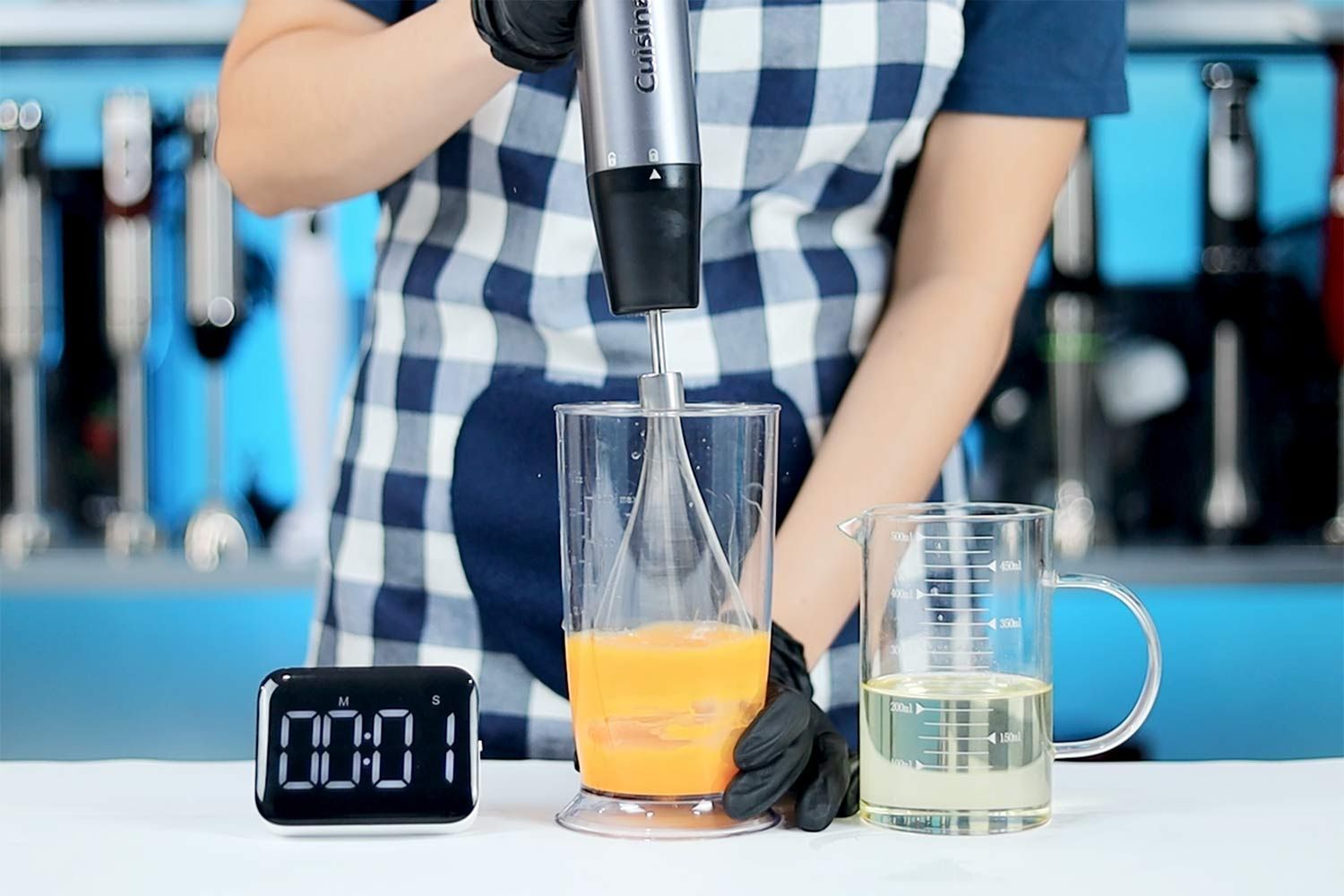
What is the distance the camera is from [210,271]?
81.4 inches

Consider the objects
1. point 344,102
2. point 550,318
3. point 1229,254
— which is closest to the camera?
point 344,102

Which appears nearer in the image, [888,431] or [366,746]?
[366,746]

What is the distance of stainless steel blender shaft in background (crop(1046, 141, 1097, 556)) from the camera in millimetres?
2033

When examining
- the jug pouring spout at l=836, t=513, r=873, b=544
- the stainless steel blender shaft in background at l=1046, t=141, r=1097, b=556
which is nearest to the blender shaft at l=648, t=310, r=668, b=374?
the jug pouring spout at l=836, t=513, r=873, b=544

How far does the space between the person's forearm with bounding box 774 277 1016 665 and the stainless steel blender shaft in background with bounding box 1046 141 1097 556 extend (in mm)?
930

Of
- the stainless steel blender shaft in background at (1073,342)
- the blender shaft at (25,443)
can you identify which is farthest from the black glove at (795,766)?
the blender shaft at (25,443)

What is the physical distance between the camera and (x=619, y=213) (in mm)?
666

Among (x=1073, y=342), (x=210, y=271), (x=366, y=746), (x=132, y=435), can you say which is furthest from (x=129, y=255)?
(x=366, y=746)

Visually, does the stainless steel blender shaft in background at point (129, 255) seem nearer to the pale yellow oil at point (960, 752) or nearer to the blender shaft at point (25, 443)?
the blender shaft at point (25, 443)

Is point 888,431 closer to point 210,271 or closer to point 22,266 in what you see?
point 210,271

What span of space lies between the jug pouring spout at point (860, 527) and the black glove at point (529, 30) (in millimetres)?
229

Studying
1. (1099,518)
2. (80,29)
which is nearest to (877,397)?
(1099,518)

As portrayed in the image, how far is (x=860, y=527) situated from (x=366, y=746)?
0.23 metres

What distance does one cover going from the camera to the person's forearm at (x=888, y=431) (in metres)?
1.00
